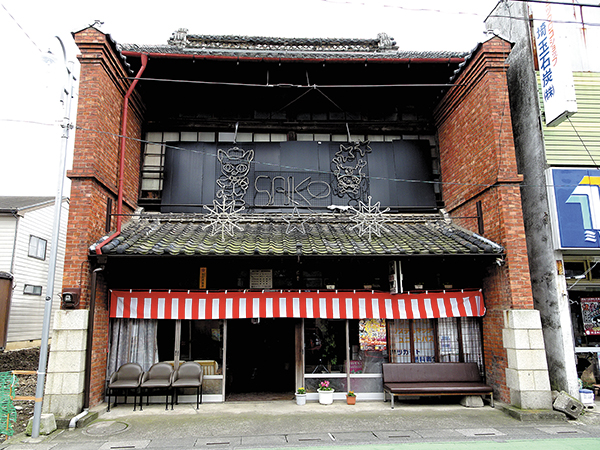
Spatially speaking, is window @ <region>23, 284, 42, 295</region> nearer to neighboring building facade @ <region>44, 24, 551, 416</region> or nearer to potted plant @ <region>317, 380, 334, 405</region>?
neighboring building facade @ <region>44, 24, 551, 416</region>

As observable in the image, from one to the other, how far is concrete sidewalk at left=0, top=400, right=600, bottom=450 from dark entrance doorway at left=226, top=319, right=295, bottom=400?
304 centimetres

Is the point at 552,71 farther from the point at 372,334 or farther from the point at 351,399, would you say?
the point at 351,399

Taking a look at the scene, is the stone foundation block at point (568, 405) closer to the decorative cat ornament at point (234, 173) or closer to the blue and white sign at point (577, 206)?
the blue and white sign at point (577, 206)

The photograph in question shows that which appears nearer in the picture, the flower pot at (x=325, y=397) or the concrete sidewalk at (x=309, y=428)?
the concrete sidewalk at (x=309, y=428)

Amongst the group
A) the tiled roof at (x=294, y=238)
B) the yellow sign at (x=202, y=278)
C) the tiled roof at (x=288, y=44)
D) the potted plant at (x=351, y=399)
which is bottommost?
the potted plant at (x=351, y=399)

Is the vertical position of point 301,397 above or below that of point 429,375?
below

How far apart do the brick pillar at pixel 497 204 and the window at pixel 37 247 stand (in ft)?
63.5

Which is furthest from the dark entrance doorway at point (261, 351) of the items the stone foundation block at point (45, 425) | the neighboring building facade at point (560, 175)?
the neighboring building facade at point (560, 175)

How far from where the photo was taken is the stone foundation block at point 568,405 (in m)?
8.18

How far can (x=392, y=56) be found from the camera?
38.4ft

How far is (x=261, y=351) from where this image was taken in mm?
12875

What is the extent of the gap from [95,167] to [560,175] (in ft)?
37.0

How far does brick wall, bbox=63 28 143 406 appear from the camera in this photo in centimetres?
855

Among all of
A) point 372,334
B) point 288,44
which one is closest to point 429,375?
point 372,334
